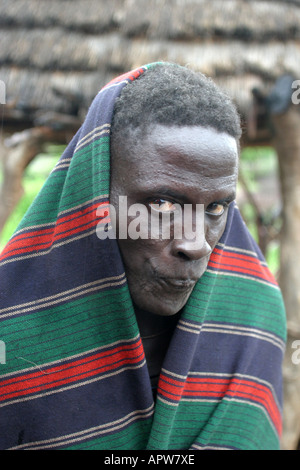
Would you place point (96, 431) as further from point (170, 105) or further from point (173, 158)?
point (170, 105)

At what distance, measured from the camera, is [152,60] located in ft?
9.63

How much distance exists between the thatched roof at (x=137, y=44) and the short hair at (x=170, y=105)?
177cm

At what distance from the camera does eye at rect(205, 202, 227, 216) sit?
1.21m

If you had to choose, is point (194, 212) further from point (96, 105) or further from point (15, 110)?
point (15, 110)

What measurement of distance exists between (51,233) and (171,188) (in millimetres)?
389

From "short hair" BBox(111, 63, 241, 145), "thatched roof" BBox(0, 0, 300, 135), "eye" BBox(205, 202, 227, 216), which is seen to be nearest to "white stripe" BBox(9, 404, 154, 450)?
"eye" BBox(205, 202, 227, 216)

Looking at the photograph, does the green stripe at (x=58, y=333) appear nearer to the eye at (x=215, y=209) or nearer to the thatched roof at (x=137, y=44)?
the eye at (x=215, y=209)

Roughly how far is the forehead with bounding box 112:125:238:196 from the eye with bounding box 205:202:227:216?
0.27 ft

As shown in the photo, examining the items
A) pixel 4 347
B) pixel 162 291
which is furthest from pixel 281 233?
pixel 4 347

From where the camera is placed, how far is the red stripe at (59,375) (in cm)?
124

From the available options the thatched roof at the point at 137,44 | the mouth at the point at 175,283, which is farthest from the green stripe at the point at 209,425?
the thatched roof at the point at 137,44

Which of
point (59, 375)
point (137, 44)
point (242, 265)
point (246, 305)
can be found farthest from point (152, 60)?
point (59, 375)

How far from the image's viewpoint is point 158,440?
1.29m

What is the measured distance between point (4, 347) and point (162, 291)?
474 millimetres
